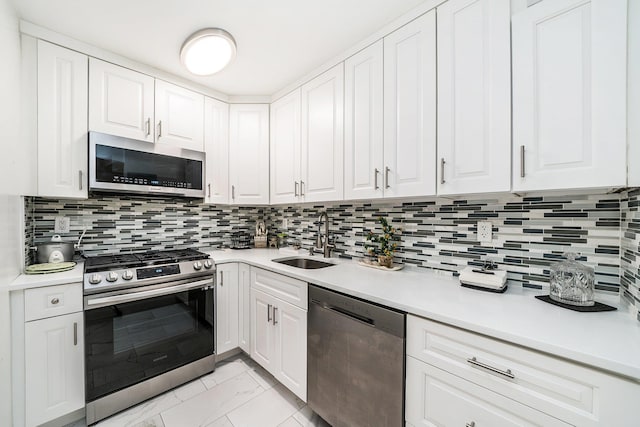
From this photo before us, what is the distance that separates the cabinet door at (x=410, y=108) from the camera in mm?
1378

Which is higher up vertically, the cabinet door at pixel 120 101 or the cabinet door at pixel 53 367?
the cabinet door at pixel 120 101

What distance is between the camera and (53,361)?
1.43 metres

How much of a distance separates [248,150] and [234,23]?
1130 millimetres

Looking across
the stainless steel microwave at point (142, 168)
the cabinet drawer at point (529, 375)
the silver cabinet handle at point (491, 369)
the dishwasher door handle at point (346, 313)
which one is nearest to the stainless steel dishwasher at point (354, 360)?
the dishwasher door handle at point (346, 313)

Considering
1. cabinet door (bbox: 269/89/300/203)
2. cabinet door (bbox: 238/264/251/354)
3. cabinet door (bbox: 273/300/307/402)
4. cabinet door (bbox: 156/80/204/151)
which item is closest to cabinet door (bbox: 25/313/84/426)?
cabinet door (bbox: 238/264/251/354)

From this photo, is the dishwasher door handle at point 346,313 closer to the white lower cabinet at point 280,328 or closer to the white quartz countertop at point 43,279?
the white lower cabinet at point 280,328

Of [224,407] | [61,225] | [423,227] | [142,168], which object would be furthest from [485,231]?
[61,225]

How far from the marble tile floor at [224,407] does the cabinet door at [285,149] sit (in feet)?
4.84

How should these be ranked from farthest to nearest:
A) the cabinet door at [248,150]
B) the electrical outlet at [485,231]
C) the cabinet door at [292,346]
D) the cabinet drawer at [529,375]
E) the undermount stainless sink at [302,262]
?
1. the cabinet door at [248,150]
2. the undermount stainless sink at [302,262]
3. the cabinet door at [292,346]
4. the electrical outlet at [485,231]
5. the cabinet drawer at [529,375]

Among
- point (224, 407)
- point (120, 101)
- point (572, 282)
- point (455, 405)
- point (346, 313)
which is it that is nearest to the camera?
point (455, 405)

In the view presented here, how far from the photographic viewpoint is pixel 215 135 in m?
2.43

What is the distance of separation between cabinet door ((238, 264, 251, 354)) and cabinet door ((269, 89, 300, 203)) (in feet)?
2.39

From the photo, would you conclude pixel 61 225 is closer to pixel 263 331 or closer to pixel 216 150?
pixel 216 150

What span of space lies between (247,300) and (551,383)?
75.5 inches
